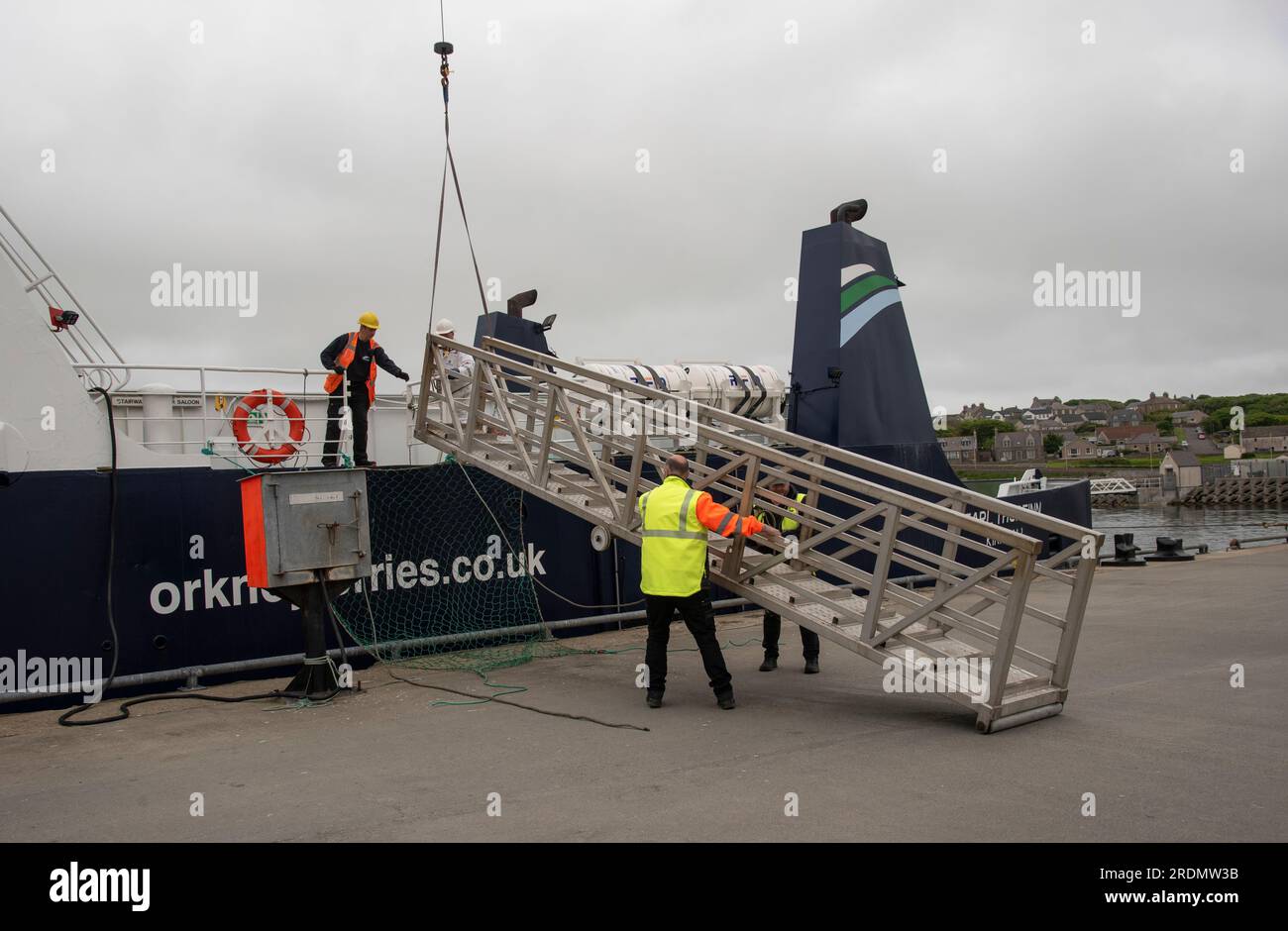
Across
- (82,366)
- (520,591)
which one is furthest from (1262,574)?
(82,366)

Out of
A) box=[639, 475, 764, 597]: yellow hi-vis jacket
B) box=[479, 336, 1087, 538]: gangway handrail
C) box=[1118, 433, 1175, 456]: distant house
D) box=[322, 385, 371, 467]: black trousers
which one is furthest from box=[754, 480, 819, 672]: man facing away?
box=[1118, 433, 1175, 456]: distant house

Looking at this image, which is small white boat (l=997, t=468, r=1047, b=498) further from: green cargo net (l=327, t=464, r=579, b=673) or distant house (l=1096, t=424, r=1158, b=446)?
distant house (l=1096, t=424, r=1158, b=446)

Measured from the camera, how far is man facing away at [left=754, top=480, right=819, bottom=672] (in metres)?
8.71

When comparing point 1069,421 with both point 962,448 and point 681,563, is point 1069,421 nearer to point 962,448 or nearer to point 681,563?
point 962,448

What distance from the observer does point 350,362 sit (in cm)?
941

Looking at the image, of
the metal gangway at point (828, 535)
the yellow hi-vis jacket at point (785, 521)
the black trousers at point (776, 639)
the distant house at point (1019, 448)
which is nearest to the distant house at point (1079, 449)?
the distant house at point (1019, 448)

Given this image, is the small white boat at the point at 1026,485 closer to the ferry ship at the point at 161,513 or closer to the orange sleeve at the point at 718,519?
the ferry ship at the point at 161,513

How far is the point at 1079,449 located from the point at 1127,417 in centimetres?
3298

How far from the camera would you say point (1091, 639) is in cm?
1016

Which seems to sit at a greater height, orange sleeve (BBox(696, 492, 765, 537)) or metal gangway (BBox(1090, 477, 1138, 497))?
orange sleeve (BBox(696, 492, 765, 537))

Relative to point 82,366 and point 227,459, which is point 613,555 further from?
point 82,366

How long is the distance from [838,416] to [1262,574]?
7.61m

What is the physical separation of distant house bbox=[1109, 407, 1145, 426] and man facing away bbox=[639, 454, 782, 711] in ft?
504
